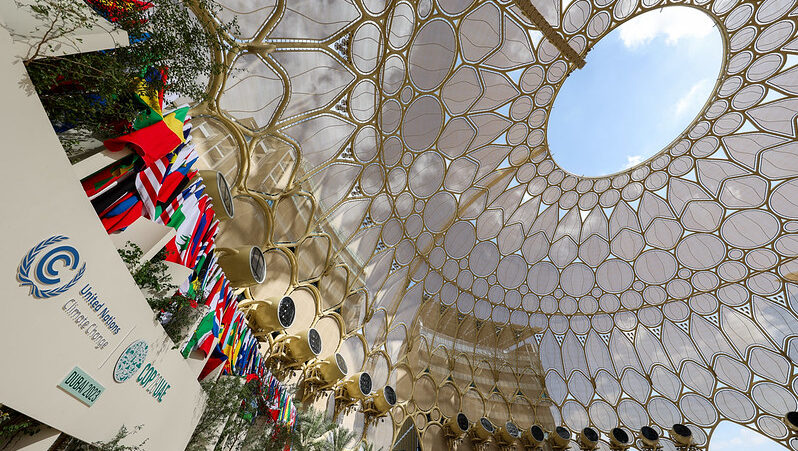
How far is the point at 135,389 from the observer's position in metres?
5.19

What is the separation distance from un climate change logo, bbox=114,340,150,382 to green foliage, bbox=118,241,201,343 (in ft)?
2.00

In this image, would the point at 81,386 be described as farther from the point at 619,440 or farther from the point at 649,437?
the point at 649,437

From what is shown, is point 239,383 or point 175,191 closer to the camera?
point 175,191

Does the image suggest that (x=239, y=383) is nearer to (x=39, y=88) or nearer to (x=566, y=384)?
(x=39, y=88)

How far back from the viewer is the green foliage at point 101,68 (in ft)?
12.8

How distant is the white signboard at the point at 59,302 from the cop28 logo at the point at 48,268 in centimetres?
1

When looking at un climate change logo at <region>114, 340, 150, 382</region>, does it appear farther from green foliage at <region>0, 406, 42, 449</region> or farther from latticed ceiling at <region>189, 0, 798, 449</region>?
latticed ceiling at <region>189, 0, 798, 449</region>

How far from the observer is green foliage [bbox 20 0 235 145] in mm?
3916

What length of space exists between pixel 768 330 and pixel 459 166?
2243 cm

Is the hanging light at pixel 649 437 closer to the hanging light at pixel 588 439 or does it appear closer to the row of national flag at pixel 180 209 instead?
the hanging light at pixel 588 439

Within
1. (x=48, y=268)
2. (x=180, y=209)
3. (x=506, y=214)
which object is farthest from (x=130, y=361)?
(x=506, y=214)

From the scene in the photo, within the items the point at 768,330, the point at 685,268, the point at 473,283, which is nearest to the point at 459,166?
the point at 473,283

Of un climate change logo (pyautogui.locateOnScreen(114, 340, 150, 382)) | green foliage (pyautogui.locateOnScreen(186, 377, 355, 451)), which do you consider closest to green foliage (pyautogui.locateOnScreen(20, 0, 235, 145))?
un climate change logo (pyautogui.locateOnScreen(114, 340, 150, 382))

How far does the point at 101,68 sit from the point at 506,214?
779 inches
